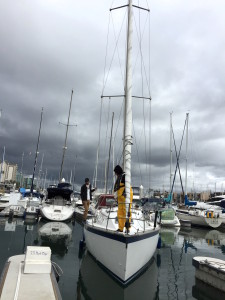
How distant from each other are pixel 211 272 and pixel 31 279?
5.52 metres

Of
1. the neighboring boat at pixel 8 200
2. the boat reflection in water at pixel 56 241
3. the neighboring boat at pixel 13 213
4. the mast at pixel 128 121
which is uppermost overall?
the mast at pixel 128 121

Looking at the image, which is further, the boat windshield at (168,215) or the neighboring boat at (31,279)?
the boat windshield at (168,215)

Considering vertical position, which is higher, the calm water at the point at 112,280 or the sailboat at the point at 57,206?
the sailboat at the point at 57,206

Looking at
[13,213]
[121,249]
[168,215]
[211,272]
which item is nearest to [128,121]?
[121,249]

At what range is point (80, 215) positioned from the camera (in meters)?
25.0

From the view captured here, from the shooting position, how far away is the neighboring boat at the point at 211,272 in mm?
7258

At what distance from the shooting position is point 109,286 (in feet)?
24.5

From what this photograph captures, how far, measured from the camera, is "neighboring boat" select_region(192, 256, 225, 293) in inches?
286

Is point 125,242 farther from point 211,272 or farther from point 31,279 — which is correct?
point 211,272

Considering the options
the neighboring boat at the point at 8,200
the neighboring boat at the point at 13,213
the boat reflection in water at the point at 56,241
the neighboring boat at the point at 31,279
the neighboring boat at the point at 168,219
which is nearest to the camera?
the neighboring boat at the point at 31,279

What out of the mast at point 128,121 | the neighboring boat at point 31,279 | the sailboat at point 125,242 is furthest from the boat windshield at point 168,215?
the neighboring boat at point 31,279

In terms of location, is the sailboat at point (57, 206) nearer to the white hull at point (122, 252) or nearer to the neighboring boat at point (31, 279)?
the white hull at point (122, 252)

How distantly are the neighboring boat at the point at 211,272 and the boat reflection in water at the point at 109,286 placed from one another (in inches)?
61.3

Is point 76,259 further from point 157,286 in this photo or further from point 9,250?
point 157,286
